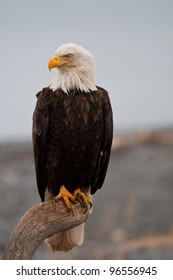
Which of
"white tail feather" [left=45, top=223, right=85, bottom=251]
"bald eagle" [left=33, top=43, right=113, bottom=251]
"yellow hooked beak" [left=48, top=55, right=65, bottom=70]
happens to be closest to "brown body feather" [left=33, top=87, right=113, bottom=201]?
A: "bald eagle" [left=33, top=43, right=113, bottom=251]

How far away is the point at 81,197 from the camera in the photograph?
3500 mm

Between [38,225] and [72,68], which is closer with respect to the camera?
[38,225]

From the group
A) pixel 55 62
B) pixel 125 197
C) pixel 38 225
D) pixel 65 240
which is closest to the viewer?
A: pixel 38 225

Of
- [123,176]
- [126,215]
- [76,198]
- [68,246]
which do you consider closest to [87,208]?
[76,198]

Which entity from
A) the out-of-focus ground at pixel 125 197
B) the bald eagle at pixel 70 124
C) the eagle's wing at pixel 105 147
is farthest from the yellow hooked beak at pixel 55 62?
the out-of-focus ground at pixel 125 197

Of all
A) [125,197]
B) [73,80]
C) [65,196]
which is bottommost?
[65,196]

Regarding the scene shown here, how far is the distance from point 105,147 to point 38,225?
2.12 ft

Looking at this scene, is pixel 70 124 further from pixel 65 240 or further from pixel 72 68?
pixel 65 240

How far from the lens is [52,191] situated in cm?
352

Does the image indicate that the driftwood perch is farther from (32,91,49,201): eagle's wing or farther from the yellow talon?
(32,91,49,201): eagle's wing

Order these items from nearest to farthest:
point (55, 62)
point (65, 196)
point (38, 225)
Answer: point (38, 225)
point (55, 62)
point (65, 196)

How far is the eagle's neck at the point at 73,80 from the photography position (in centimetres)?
330

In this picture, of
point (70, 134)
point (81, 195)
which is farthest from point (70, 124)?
point (81, 195)
